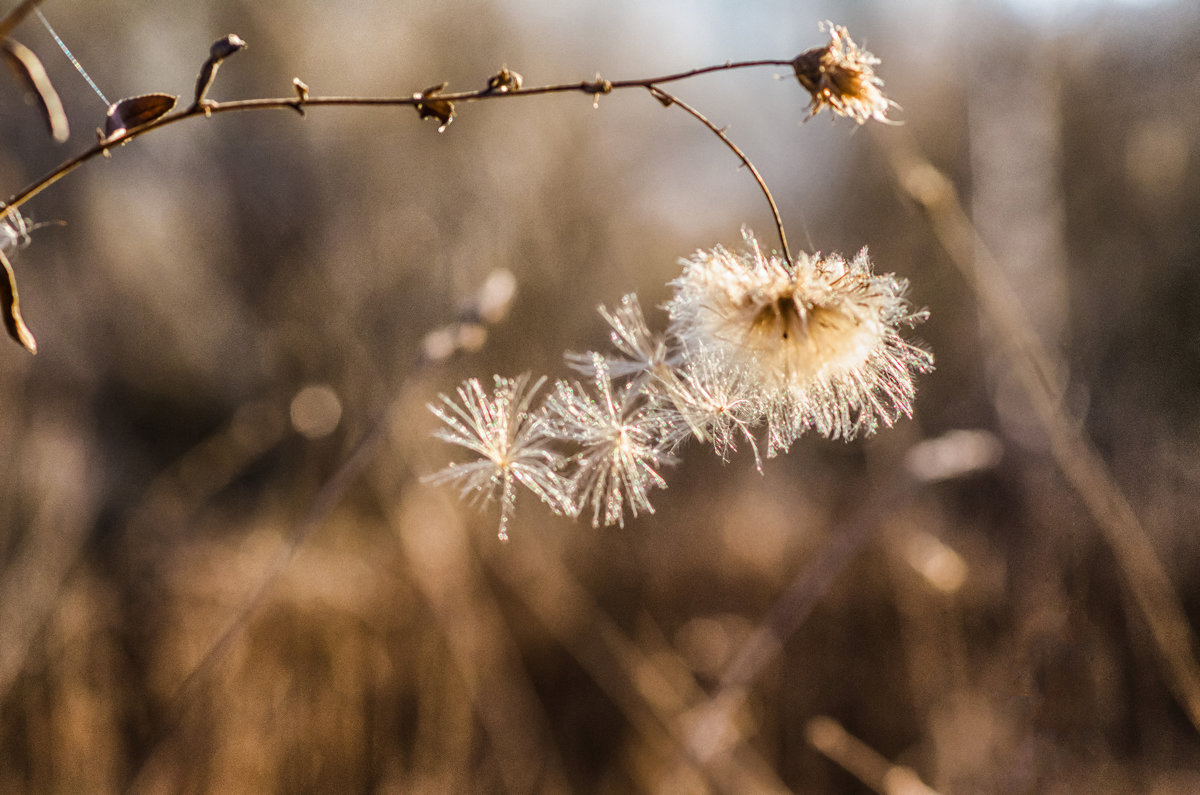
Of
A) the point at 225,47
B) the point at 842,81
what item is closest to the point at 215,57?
the point at 225,47

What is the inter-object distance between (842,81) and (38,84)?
585mm

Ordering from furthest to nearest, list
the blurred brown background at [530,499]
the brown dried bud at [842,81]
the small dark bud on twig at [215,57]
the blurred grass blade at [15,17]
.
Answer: the blurred brown background at [530,499] → the brown dried bud at [842,81] → the small dark bud on twig at [215,57] → the blurred grass blade at [15,17]

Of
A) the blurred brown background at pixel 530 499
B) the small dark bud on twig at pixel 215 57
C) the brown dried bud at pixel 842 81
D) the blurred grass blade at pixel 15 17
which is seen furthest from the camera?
the blurred brown background at pixel 530 499

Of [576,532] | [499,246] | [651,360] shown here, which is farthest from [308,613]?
[651,360]

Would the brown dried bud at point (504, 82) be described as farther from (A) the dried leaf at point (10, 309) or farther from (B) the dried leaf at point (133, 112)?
(A) the dried leaf at point (10, 309)

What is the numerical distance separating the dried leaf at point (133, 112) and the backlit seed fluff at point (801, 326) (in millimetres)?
445

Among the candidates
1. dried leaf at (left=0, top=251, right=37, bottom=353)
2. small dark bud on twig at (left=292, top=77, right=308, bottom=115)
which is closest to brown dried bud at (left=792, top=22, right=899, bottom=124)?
small dark bud on twig at (left=292, top=77, right=308, bottom=115)

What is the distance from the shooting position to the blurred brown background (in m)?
1.84

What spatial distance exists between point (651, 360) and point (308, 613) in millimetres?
2411

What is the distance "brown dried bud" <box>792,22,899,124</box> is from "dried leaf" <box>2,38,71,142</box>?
542 millimetres

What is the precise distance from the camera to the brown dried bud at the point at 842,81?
64 cm

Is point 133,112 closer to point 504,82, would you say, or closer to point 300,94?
point 300,94

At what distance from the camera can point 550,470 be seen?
2.60ft

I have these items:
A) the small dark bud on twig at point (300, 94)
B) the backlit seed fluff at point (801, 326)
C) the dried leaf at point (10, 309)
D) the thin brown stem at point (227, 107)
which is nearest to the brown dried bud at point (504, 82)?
the thin brown stem at point (227, 107)
